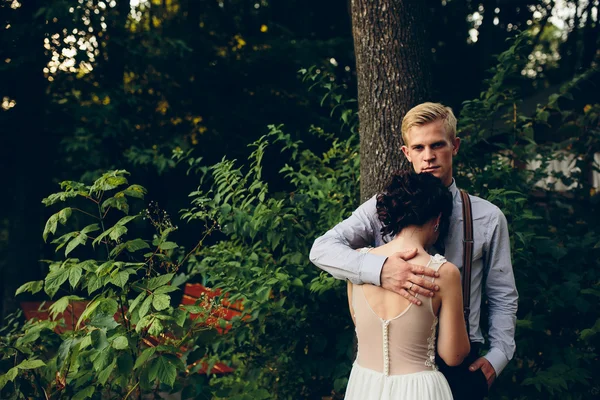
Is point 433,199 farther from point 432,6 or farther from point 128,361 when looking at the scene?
point 432,6

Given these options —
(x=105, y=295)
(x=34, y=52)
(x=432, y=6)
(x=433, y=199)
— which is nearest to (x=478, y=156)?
(x=433, y=199)

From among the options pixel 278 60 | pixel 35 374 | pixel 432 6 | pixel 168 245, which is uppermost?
pixel 432 6

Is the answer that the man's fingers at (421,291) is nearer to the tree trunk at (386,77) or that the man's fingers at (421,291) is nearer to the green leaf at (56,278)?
the tree trunk at (386,77)

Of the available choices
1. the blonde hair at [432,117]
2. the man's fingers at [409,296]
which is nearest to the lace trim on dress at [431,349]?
the man's fingers at [409,296]

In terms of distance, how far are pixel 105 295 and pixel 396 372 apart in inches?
73.2

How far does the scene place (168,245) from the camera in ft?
11.2

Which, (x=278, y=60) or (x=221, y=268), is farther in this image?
(x=278, y=60)

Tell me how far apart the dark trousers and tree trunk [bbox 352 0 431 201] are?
4.83 feet

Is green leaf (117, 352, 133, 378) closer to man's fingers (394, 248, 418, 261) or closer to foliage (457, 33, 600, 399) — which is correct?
man's fingers (394, 248, 418, 261)

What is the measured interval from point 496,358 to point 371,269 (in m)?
0.72

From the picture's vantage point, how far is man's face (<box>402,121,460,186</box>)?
282cm

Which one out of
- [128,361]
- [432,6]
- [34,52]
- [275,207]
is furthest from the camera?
[432,6]

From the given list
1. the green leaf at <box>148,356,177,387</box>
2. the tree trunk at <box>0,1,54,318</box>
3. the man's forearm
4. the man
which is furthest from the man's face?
the tree trunk at <box>0,1,54,318</box>

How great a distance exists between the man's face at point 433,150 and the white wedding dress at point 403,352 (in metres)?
0.66
